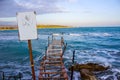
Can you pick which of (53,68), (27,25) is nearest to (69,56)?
(53,68)

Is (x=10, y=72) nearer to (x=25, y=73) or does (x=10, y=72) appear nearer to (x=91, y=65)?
(x=25, y=73)

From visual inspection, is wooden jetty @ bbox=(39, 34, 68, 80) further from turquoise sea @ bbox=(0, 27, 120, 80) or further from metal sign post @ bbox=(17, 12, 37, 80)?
metal sign post @ bbox=(17, 12, 37, 80)

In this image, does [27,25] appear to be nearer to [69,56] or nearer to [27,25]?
[27,25]

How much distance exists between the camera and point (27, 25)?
980cm

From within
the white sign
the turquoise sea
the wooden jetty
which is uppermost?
the white sign

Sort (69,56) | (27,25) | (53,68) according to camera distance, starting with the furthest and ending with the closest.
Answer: (69,56)
(53,68)
(27,25)

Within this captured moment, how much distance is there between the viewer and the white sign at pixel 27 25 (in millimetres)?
9695

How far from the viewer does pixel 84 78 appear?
17766 mm

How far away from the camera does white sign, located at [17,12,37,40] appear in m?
9.70

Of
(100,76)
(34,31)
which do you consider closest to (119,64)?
(100,76)

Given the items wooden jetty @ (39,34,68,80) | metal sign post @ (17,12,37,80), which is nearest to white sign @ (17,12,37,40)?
metal sign post @ (17,12,37,80)

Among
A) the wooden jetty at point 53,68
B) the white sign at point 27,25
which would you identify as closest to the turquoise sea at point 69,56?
the wooden jetty at point 53,68

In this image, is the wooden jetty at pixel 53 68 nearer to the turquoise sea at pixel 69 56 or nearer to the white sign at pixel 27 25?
the turquoise sea at pixel 69 56

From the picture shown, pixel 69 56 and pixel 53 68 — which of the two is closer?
pixel 53 68
